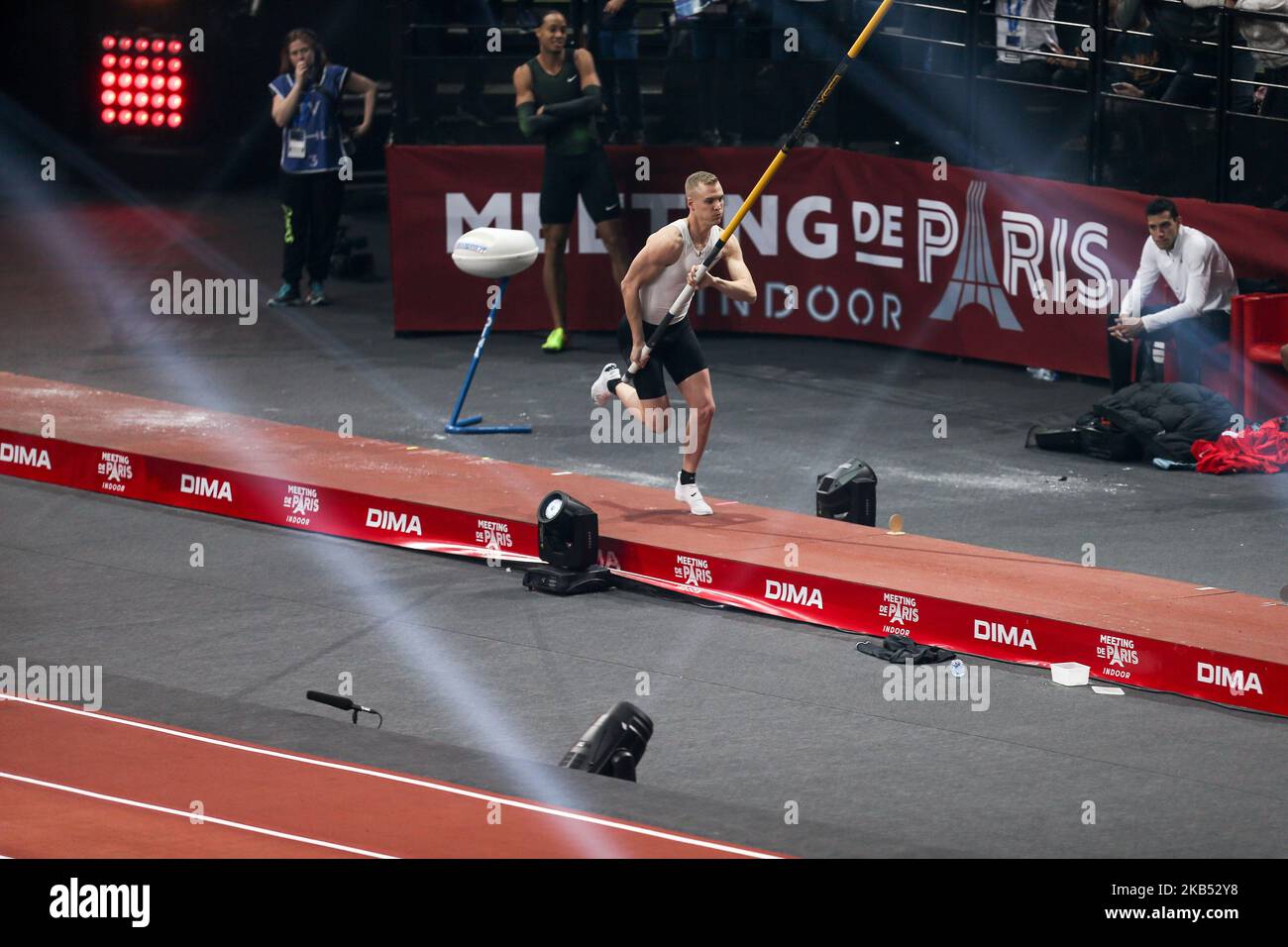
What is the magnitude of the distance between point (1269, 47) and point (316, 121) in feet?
23.5

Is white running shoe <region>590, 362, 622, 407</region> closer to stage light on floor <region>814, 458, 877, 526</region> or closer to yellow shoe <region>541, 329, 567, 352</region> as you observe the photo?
stage light on floor <region>814, 458, 877, 526</region>

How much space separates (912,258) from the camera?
15.2 meters

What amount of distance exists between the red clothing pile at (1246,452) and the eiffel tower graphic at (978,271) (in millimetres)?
2774

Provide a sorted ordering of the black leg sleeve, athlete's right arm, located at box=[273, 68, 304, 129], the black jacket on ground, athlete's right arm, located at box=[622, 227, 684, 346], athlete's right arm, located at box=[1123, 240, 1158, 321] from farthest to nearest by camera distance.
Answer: the black leg sleeve
athlete's right arm, located at box=[273, 68, 304, 129]
athlete's right arm, located at box=[1123, 240, 1158, 321]
the black jacket on ground
athlete's right arm, located at box=[622, 227, 684, 346]

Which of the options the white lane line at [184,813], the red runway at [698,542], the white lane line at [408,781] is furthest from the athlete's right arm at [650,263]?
the white lane line at [184,813]

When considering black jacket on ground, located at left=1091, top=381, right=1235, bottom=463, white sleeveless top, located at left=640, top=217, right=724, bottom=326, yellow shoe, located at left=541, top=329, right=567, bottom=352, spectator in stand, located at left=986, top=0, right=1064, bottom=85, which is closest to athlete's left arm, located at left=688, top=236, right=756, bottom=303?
white sleeveless top, located at left=640, top=217, right=724, bottom=326

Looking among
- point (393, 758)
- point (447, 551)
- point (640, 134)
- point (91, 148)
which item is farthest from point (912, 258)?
point (91, 148)

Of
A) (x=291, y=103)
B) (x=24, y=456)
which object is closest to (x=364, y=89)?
(x=291, y=103)

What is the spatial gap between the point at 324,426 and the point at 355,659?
4481 mm

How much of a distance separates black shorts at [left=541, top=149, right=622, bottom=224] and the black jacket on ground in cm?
439

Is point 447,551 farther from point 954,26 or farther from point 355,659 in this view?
point 954,26

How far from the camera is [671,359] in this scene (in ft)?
35.9

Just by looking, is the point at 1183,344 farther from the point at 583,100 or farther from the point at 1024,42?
the point at 583,100

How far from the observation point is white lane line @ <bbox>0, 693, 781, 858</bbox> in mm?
6832
